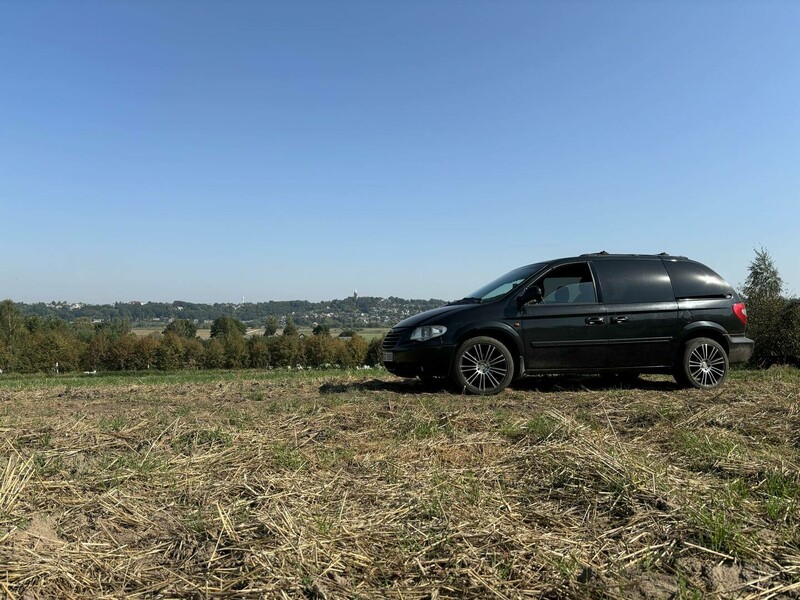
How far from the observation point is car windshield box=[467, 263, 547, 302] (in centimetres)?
765

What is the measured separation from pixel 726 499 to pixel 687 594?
108 centimetres

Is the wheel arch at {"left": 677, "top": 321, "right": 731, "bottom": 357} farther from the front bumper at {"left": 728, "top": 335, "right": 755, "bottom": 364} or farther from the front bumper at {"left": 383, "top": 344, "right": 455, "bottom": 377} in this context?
the front bumper at {"left": 383, "top": 344, "right": 455, "bottom": 377}

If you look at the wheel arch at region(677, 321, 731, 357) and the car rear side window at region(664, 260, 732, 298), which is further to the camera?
the car rear side window at region(664, 260, 732, 298)

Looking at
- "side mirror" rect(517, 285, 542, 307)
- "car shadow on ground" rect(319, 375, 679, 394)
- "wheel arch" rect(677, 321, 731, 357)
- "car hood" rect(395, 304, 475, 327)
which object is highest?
"side mirror" rect(517, 285, 542, 307)

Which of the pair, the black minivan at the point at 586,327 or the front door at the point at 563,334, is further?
the front door at the point at 563,334

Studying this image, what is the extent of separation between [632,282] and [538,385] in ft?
6.57

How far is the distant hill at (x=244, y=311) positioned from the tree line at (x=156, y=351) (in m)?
17.2

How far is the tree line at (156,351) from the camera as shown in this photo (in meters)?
67.5

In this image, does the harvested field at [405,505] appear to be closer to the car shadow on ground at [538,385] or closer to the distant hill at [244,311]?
the car shadow on ground at [538,385]

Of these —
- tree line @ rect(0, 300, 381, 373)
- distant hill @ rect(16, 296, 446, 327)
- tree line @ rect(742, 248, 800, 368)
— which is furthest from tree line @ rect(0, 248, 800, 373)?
tree line @ rect(742, 248, 800, 368)

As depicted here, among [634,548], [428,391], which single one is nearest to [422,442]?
[634,548]

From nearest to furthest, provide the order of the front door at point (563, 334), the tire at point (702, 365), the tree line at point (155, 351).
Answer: the front door at point (563, 334), the tire at point (702, 365), the tree line at point (155, 351)

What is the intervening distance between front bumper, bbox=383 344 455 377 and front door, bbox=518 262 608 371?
43.4 inches

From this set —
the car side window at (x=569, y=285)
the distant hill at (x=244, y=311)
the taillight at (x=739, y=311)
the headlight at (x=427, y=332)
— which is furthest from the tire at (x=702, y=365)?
the distant hill at (x=244, y=311)
